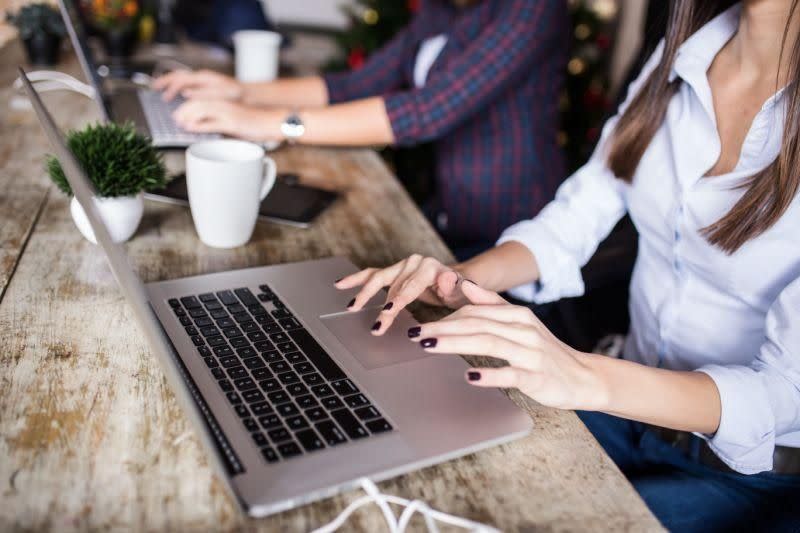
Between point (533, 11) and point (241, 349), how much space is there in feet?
3.16

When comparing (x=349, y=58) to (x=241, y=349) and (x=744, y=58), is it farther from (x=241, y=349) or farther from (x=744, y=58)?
(x=241, y=349)

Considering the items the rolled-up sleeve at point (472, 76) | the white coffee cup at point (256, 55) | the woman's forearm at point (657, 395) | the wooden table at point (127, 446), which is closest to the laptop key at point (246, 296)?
the wooden table at point (127, 446)

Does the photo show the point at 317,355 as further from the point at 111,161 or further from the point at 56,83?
the point at 56,83

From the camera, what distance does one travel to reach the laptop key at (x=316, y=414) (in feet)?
1.89

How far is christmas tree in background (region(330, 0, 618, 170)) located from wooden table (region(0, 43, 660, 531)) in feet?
6.60

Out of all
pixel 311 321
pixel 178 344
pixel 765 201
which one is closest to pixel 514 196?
pixel 765 201

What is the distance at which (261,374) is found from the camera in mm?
629

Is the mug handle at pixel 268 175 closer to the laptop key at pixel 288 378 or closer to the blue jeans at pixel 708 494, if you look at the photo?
the laptop key at pixel 288 378

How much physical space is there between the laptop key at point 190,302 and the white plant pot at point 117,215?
17 cm

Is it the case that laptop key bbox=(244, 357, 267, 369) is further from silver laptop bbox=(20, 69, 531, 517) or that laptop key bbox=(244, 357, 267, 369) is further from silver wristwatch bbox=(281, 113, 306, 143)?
silver wristwatch bbox=(281, 113, 306, 143)

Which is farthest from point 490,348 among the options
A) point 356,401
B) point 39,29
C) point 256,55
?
point 39,29

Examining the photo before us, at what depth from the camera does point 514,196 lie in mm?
1554

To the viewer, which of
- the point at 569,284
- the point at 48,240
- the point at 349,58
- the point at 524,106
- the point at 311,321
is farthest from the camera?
the point at 349,58

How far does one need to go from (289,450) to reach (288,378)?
0.10 m
